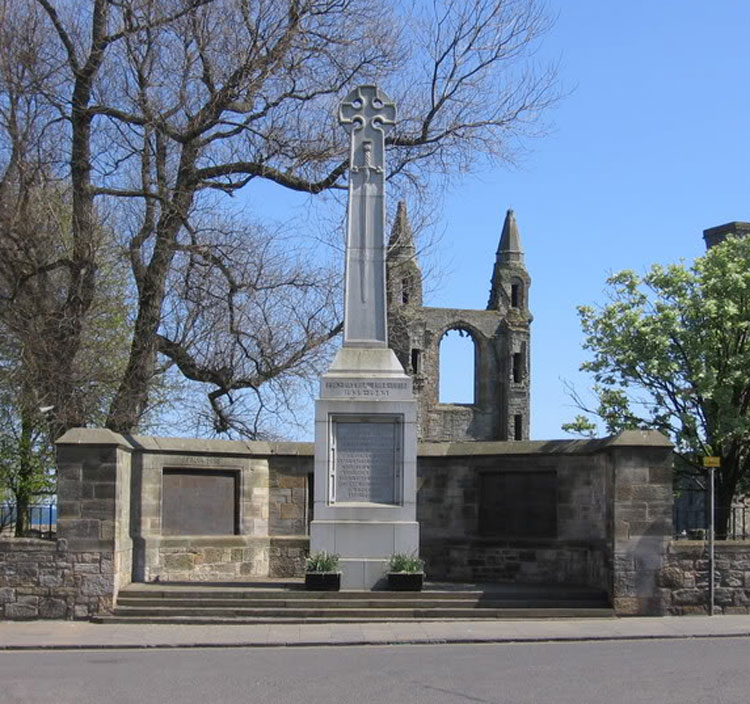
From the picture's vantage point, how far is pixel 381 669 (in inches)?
519

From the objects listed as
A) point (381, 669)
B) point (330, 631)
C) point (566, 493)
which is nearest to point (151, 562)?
point (330, 631)

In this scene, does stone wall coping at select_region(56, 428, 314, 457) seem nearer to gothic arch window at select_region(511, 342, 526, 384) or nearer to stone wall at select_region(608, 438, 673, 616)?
stone wall at select_region(608, 438, 673, 616)

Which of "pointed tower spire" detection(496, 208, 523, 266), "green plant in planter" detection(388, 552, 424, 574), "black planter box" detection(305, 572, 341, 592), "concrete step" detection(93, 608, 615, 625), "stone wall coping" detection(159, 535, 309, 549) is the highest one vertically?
"pointed tower spire" detection(496, 208, 523, 266)

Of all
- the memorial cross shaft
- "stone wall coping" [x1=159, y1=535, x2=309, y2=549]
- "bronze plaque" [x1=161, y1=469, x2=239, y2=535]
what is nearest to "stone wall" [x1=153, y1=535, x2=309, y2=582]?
"stone wall coping" [x1=159, y1=535, x2=309, y2=549]

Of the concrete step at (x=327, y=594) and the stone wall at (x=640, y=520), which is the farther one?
the stone wall at (x=640, y=520)

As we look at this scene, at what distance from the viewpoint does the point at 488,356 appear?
95000 mm

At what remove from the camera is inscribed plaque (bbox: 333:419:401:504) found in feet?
61.6

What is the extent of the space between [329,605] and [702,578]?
17.0 ft

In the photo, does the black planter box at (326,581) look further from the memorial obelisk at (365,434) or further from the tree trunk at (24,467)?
the tree trunk at (24,467)

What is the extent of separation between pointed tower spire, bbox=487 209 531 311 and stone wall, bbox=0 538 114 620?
264 ft

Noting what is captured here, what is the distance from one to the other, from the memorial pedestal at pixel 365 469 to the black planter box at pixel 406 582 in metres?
0.31

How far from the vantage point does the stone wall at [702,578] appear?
1828 cm

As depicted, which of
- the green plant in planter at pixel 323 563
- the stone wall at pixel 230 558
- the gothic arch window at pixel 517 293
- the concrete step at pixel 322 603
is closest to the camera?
the concrete step at pixel 322 603

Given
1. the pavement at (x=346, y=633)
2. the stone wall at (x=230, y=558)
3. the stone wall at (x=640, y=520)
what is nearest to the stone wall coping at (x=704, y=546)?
the stone wall at (x=640, y=520)
